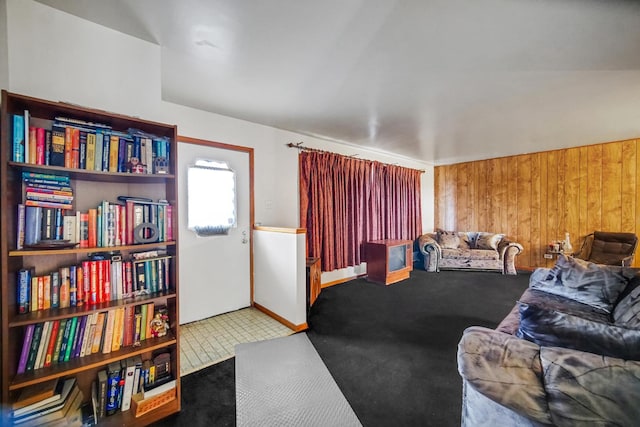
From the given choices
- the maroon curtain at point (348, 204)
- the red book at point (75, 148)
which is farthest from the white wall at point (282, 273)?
the red book at point (75, 148)

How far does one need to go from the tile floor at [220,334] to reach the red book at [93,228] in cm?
118

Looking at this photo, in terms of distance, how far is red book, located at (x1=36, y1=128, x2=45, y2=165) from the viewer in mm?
1245

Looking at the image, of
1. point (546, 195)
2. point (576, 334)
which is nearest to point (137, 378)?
point (576, 334)

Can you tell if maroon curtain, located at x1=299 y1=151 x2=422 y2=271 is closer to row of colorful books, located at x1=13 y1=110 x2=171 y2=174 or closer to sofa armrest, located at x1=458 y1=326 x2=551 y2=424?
row of colorful books, located at x1=13 y1=110 x2=171 y2=174

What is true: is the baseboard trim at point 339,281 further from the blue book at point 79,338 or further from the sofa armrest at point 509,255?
the blue book at point 79,338

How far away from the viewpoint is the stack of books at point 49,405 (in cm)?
118

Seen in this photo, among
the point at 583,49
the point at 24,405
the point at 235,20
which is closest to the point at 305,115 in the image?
the point at 235,20

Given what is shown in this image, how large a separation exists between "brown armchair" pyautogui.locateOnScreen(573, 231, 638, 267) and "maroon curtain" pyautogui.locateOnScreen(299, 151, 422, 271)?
2864mm

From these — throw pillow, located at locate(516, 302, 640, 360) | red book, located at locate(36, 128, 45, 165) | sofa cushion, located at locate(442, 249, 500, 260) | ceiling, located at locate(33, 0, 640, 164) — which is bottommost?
sofa cushion, located at locate(442, 249, 500, 260)

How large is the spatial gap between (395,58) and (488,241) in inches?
175

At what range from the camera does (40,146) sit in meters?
1.25

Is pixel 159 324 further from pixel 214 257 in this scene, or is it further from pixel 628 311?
pixel 628 311

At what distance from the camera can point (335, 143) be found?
4.15 m

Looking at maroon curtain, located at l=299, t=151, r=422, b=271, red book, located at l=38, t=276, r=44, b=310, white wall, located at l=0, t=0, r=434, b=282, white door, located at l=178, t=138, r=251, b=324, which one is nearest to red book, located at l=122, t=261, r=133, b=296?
red book, located at l=38, t=276, r=44, b=310
